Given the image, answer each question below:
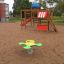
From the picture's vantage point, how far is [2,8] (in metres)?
29.8

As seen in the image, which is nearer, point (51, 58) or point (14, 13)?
point (51, 58)

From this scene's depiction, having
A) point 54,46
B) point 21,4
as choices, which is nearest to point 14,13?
point 21,4

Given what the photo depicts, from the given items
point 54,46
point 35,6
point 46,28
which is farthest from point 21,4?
point 54,46

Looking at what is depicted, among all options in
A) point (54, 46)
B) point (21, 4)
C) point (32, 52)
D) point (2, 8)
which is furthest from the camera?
point (21, 4)

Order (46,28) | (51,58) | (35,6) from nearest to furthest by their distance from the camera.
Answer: (51,58)
(46,28)
(35,6)

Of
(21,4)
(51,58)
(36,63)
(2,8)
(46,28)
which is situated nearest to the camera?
(36,63)

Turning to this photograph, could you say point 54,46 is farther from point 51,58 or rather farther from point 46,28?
point 46,28

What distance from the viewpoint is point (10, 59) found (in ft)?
Result: 23.2

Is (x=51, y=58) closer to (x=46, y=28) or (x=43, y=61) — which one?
(x=43, y=61)

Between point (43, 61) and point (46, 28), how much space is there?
345 inches

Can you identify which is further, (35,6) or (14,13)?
(14,13)

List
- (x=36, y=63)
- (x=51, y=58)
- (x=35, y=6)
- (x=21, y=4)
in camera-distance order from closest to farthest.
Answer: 1. (x=36, y=63)
2. (x=51, y=58)
3. (x=35, y=6)
4. (x=21, y=4)

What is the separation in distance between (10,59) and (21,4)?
1261 inches

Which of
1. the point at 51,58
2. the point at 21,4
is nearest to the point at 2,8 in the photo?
the point at 21,4
